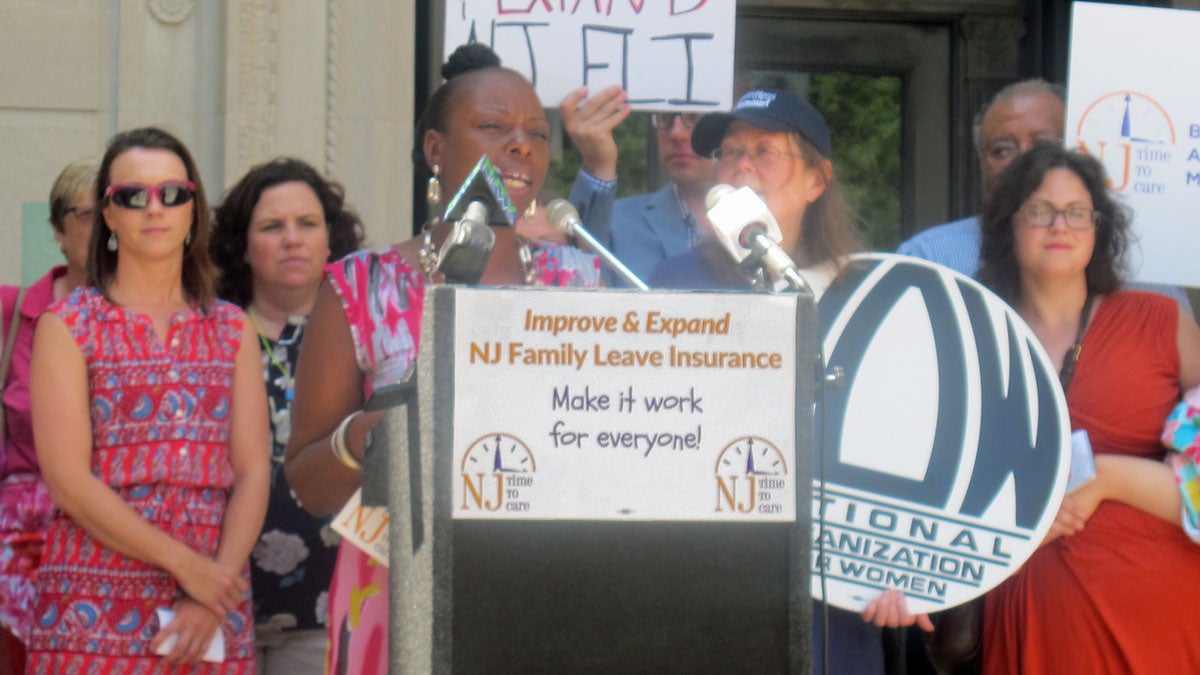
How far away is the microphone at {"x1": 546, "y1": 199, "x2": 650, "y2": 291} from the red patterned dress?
1017 mm

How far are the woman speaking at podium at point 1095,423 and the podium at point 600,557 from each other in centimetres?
129

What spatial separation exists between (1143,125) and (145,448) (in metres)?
2.70

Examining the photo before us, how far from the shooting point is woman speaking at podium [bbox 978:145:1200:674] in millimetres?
3469

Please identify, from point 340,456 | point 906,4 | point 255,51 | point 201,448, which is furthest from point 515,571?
point 906,4

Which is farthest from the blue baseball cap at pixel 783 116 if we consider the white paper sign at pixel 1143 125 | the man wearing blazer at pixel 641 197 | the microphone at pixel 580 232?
the white paper sign at pixel 1143 125

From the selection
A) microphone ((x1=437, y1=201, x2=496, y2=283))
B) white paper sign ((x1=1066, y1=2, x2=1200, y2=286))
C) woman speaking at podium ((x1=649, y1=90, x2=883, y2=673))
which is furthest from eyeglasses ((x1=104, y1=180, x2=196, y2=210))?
white paper sign ((x1=1066, y1=2, x2=1200, y2=286))

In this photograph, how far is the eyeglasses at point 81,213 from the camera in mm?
4281

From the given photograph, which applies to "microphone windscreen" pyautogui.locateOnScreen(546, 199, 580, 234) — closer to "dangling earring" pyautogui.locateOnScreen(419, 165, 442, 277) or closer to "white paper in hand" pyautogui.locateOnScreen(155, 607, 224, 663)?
"dangling earring" pyautogui.locateOnScreen(419, 165, 442, 277)

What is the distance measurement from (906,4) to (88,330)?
4.80m

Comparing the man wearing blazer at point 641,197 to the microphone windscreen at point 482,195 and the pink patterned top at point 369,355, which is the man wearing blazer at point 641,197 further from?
the microphone windscreen at point 482,195

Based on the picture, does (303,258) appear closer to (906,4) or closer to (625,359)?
(625,359)

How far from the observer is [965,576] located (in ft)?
10.4

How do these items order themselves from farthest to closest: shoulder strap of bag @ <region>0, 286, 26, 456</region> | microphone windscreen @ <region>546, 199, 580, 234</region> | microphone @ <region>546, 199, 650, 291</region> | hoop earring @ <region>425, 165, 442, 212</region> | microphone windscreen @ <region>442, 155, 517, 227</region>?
shoulder strap of bag @ <region>0, 286, 26, 456</region> < hoop earring @ <region>425, 165, 442, 212</region> < microphone windscreen @ <region>546, 199, 580, 234</region> < microphone @ <region>546, 199, 650, 291</region> < microphone windscreen @ <region>442, 155, 517, 227</region>

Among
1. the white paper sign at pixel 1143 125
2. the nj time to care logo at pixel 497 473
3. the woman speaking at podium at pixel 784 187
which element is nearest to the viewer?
the nj time to care logo at pixel 497 473
